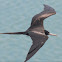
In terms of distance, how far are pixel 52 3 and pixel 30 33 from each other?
24.1 ft

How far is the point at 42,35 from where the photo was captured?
466 inches

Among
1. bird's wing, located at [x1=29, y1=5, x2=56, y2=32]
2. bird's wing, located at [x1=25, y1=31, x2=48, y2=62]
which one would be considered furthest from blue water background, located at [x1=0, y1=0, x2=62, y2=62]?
bird's wing, located at [x1=25, y1=31, x2=48, y2=62]

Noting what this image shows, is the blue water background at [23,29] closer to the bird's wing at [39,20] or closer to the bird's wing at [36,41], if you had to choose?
the bird's wing at [39,20]

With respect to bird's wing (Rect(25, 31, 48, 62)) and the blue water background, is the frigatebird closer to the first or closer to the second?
bird's wing (Rect(25, 31, 48, 62))

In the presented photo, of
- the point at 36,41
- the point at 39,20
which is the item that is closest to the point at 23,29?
the point at 39,20

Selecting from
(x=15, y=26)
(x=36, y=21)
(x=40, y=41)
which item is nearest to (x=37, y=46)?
(x=40, y=41)

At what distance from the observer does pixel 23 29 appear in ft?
54.9

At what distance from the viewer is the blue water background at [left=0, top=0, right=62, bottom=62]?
49.2 ft

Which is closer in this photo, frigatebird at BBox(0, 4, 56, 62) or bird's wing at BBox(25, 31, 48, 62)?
bird's wing at BBox(25, 31, 48, 62)

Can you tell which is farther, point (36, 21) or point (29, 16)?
point (29, 16)

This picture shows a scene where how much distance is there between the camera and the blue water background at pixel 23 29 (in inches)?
591

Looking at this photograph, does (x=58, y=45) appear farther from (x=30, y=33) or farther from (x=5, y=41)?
(x=30, y=33)

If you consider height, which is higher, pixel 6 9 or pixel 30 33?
pixel 30 33

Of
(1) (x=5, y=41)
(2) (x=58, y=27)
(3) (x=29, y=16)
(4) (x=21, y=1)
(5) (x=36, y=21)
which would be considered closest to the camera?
(5) (x=36, y=21)
